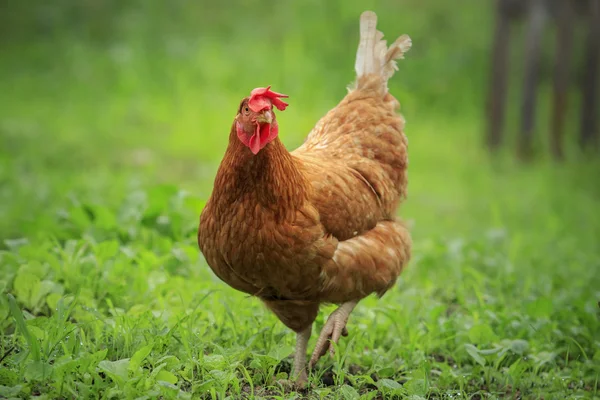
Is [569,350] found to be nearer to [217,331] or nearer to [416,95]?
[217,331]

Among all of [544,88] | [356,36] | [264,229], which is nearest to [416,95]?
[356,36]

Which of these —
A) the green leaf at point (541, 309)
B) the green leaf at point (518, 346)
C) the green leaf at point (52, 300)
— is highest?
the green leaf at point (52, 300)

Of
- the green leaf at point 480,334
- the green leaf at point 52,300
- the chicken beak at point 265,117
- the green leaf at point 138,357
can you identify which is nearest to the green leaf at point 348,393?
the green leaf at point 138,357

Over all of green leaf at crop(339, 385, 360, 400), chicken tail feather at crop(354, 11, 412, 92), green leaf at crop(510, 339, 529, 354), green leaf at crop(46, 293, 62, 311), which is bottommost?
green leaf at crop(339, 385, 360, 400)

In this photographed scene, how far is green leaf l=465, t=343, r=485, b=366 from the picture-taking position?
13.4ft

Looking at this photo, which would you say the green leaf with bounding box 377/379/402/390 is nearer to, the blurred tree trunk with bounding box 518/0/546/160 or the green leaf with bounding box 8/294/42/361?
the green leaf with bounding box 8/294/42/361

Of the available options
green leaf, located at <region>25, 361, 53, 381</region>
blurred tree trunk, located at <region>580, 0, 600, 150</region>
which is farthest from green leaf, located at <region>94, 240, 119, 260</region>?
blurred tree trunk, located at <region>580, 0, 600, 150</region>

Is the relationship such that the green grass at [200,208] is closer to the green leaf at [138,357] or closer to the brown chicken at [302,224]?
the green leaf at [138,357]

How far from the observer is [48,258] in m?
4.51

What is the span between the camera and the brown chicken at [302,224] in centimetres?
358

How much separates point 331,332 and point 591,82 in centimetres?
890

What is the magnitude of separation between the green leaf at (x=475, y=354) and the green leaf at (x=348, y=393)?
0.82 metres

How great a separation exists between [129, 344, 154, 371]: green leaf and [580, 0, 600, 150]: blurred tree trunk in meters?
9.74

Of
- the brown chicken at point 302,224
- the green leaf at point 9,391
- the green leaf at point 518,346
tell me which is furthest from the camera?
the green leaf at point 518,346
